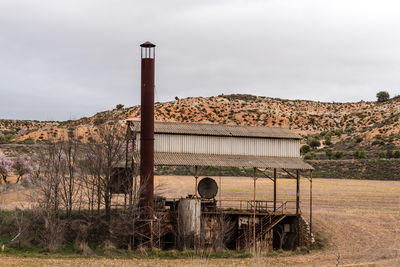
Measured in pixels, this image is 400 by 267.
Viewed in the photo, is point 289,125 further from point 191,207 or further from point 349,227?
point 191,207

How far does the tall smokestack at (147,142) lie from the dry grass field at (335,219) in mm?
4337

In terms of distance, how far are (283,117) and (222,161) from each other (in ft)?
299

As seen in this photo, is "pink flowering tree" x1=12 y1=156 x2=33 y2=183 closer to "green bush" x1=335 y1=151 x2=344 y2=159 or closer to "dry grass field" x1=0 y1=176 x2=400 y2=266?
"dry grass field" x1=0 y1=176 x2=400 y2=266

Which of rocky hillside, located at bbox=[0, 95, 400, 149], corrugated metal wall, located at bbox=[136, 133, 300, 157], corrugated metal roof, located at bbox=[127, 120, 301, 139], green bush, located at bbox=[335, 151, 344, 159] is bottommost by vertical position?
green bush, located at bbox=[335, 151, 344, 159]

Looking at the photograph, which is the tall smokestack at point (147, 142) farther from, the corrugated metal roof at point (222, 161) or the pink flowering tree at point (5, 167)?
the pink flowering tree at point (5, 167)

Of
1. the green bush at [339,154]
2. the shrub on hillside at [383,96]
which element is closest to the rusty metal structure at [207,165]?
the green bush at [339,154]

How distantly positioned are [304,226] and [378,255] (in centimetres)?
633

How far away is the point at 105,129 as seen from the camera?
3869cm

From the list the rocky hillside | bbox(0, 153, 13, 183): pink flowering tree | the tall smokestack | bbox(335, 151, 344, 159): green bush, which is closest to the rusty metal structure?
the tall smokestack

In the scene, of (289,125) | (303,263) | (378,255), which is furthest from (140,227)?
(289,125)

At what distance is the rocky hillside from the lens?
347ft

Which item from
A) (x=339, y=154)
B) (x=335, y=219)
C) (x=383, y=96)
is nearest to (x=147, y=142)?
(x=335, y=219)

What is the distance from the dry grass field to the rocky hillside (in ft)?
125

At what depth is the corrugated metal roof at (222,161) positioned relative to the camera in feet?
118
